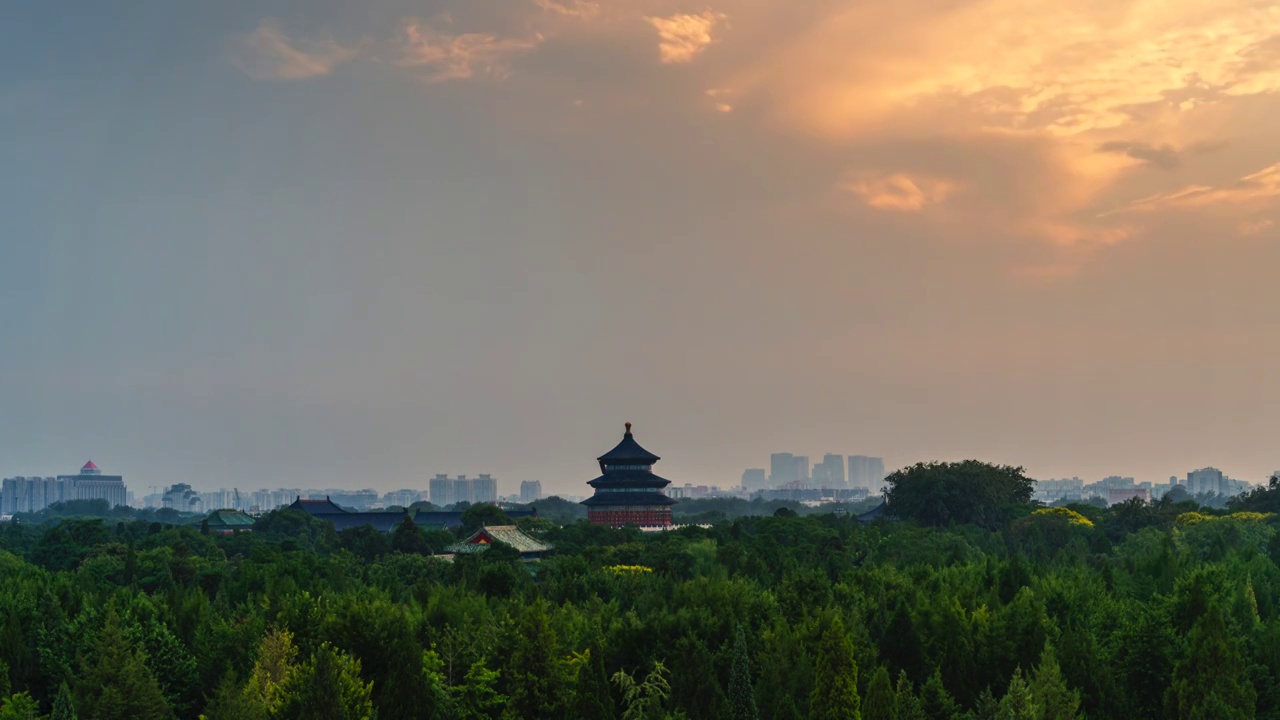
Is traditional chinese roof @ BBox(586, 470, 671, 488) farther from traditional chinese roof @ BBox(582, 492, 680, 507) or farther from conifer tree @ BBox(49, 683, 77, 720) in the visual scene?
conifer tree @ BBox(49, 683, 77, 720)

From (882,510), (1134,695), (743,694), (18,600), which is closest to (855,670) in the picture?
(743,694)

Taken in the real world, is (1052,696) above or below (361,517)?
below

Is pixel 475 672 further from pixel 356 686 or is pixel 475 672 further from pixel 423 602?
pixel 423 602

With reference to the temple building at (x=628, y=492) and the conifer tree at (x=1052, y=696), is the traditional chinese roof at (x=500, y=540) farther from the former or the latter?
the conifer tree at (x=1052, y=696)

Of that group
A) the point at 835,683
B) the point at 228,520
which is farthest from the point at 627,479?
the point at 835,683

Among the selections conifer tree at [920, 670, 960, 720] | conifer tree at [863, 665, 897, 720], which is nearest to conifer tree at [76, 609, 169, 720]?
conifer tree at [863, 665, 897, 720]

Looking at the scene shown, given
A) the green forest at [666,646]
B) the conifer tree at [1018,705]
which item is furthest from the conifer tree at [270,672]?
the conifer tree at [1018,705]

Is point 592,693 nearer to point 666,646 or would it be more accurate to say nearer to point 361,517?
point 666,646
